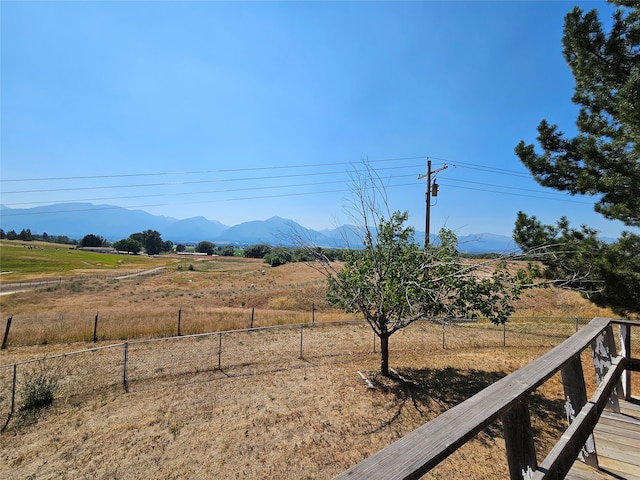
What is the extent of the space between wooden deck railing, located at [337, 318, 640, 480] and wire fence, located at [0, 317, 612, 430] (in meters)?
6.14

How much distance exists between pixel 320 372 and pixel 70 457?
619cm

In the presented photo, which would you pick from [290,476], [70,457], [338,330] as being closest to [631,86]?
[290,476]

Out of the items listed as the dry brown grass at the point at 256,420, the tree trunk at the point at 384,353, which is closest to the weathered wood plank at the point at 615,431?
the dry brown grass at the point at 256,420

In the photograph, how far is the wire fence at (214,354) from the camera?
8.49 metres

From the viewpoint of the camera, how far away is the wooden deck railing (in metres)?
1.00

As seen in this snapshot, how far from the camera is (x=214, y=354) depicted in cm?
1140

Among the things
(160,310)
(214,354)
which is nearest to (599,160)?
(214,354)

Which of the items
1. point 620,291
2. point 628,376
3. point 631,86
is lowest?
point 628,376

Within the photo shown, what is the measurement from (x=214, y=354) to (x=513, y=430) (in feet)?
38.3

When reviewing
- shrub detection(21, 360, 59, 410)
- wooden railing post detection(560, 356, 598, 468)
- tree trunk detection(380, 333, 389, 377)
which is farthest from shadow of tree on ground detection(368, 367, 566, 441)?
shrub detection(21, 360, 59, 410)

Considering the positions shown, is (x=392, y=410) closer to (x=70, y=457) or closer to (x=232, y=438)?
(x=232, y=438)

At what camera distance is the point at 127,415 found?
6.99 metres

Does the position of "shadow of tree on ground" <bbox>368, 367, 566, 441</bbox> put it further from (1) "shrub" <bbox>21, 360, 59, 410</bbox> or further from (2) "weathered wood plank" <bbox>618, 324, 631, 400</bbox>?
(1) "shrub" <bbox>21, 360, 59, 410</bbox>

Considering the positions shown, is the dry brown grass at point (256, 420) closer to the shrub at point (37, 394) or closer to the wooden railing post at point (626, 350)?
the shrub at point (37, 394)
